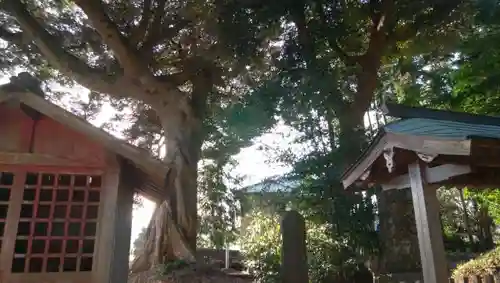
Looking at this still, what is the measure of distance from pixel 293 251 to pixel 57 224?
327cm

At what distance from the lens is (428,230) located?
4.32 metres

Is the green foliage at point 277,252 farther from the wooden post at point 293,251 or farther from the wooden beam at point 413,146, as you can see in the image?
the wooden beam at point 413,146

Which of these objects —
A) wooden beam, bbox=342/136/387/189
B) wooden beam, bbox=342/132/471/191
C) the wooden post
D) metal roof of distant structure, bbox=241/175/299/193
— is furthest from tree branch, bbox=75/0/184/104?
wooden beam, bbox=342/132/471/191

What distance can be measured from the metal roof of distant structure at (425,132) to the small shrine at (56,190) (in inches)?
97.2

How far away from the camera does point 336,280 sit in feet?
27.5

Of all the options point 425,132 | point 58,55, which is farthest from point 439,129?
point 58,55

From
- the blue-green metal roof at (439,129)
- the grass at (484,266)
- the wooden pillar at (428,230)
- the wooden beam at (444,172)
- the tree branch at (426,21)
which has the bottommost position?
the grass at (484,266)

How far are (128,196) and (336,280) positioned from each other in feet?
16.4

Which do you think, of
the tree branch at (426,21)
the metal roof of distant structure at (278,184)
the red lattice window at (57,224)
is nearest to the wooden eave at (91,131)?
the red lattice window at (57,224)

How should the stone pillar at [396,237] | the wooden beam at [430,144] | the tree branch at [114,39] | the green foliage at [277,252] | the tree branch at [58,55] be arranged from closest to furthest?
the wooden beam at [430,144] → the green foliage at [277,252] → the stone pillar at [396,237] → the tree branch at [114,39] → the tree branch at [58,55]

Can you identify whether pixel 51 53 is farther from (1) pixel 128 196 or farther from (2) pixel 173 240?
(1) pixel 128 196

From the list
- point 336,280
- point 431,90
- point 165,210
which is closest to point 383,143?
point 336,280

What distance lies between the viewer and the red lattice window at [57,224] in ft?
14.5

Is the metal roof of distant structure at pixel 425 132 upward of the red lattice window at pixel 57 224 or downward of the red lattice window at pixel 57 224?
upward
